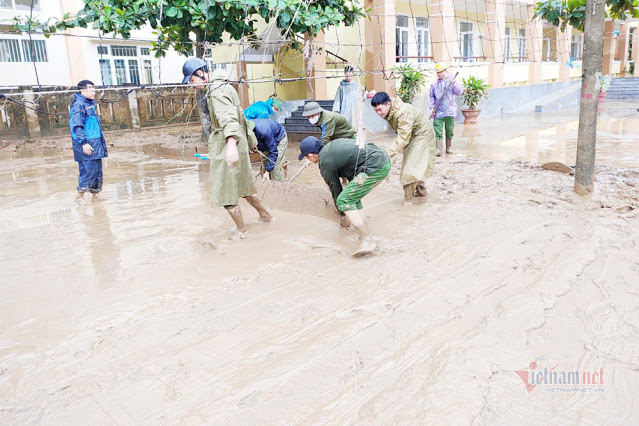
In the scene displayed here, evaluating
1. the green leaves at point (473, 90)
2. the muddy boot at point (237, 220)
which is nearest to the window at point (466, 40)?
the green leaves at point (473, 90)

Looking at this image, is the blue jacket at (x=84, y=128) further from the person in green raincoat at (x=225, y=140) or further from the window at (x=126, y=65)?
the window at (x=126, y=65)

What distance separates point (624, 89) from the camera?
22.3 m

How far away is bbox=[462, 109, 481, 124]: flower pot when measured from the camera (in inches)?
535

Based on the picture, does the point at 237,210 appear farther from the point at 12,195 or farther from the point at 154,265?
the point at 12,195

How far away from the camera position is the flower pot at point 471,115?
535 inches

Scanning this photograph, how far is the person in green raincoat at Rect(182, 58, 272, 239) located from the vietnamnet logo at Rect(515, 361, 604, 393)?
2691 millimetres

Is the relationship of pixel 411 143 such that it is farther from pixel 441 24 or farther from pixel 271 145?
pixel 441 24

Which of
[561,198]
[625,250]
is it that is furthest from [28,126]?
[625,250]

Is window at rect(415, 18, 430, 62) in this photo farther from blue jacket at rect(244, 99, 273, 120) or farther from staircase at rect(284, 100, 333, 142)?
blue jacket at rect(244, 99, 273, 120)

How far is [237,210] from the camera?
4.64 m

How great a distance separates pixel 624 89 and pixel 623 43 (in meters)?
6.74

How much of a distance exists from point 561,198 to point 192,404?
4.71 m

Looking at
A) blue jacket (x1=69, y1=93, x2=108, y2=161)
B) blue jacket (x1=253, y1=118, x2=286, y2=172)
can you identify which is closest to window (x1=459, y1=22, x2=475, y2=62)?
blue jacket (x1=253, y1=118, x2=286, y2=172)

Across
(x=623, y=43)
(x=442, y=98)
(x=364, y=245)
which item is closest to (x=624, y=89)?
(x=623, y=43)
